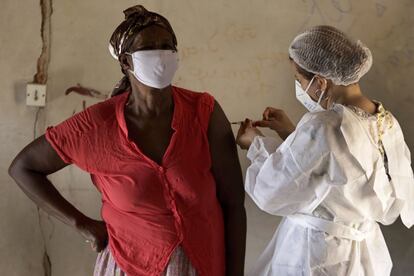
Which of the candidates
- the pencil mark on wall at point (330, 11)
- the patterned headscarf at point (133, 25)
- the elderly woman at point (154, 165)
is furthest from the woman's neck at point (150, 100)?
the pencil mark on wall at point (330, 11)

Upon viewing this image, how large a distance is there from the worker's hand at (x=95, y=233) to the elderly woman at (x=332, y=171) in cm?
43

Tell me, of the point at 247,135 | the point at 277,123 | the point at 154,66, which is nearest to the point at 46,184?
the point at 154,66

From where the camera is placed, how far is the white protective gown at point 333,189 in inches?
44.6

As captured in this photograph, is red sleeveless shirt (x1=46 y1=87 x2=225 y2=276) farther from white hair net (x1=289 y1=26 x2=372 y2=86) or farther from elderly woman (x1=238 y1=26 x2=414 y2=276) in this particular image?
white hair net (x1=289 y1=26 x2=372 y2=86)

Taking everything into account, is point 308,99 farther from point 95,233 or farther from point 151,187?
point 95,233

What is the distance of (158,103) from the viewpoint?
127cm

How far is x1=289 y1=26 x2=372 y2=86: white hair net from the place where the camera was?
1214 millimetres

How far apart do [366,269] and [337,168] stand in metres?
0.36

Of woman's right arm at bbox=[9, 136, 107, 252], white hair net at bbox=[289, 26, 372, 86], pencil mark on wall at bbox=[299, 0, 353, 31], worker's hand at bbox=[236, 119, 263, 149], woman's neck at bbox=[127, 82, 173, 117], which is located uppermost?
pencil mark on wall at bbox=[299, 0, 353, 31]

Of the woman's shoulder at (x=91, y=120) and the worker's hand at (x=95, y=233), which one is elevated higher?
the woman's shoulder at (x=91, y=120)

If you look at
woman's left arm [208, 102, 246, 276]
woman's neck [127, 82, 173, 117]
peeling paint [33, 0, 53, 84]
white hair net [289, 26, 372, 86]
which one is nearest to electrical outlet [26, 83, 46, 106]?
peeling paint [33, 0, 53, 84]

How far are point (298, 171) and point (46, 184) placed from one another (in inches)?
28.3

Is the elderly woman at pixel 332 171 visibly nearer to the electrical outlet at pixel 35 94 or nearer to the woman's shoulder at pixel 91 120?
the woman's shoulder at pixel 91 120

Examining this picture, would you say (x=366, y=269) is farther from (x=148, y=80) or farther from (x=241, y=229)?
(x=148, y=80)
